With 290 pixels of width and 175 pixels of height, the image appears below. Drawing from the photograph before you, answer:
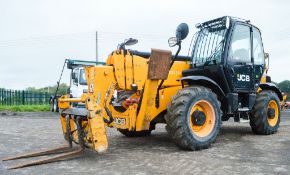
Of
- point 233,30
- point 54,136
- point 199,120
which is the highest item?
point 233,30

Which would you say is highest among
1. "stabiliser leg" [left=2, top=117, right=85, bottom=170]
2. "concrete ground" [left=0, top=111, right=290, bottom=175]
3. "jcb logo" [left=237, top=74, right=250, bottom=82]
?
"jcb logo" [left=237, top=74, right=250, bottom=82]

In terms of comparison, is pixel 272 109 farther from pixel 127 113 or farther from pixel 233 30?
pixel 127 113

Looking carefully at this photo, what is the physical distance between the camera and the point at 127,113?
21.5 feet

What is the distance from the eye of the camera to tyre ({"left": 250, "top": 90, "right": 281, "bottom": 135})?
8547 mm

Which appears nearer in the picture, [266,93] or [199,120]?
[199,120]

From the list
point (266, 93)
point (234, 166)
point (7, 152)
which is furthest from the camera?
point (266, 93)

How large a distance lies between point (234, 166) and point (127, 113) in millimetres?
2116

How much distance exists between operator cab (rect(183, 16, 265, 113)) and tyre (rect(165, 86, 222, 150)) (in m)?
0.95

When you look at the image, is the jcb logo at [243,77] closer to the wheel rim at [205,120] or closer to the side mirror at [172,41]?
the wheel rim at [205,120]

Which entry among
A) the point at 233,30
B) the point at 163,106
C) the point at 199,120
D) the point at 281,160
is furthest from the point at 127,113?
the point at 233,30

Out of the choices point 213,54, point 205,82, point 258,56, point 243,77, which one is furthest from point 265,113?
point 205,82

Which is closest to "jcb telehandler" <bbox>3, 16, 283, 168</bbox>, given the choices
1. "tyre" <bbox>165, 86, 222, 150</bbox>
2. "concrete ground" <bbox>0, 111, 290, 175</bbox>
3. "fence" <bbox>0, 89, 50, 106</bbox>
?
"tyre" <bbox>165, 86, 222, 150</bbox>

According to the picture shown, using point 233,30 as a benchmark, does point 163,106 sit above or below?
below

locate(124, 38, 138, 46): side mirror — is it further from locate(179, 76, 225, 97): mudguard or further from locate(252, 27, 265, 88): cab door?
locate(252, 27, 265, 88): cab door
